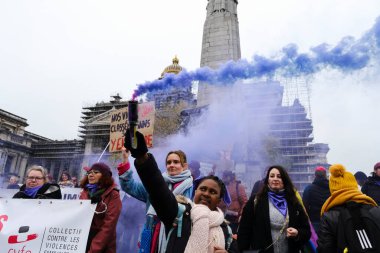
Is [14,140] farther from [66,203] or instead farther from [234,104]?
[66,203]

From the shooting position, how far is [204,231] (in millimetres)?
1708

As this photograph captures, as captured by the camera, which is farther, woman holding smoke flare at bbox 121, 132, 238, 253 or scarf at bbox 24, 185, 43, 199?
scarf at bbox 24, 185, 43, 199

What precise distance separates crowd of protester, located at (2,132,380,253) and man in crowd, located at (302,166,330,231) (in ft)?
4.18

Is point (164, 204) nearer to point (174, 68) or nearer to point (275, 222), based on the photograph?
point (275, 222)

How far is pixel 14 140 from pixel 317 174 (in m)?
41.1

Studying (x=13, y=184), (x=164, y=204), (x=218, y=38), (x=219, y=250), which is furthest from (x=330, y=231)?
(x=218, y=38)

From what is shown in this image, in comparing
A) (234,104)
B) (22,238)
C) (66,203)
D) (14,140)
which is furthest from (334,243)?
(14,140)

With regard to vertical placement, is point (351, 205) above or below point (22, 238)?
above

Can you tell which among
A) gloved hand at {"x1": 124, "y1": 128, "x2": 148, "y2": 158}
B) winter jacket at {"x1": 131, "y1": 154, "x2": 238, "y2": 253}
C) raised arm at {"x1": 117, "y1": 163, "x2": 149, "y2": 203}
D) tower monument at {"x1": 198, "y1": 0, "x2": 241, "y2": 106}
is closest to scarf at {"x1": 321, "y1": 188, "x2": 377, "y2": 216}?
winter jacket at {"x1": 131, "y1": 154, "x2": 238, "y2": 253}

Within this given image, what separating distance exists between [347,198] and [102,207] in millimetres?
2333

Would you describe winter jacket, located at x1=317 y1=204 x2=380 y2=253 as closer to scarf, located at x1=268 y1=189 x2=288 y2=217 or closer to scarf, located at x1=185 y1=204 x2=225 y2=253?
scarf, located at x1=268 y1=189 x2=288 y2=217

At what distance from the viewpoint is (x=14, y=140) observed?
1487 inches

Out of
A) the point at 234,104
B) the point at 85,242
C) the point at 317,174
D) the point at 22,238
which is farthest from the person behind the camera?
the point at 234,104

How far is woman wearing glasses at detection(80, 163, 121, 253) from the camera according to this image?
289 cm
